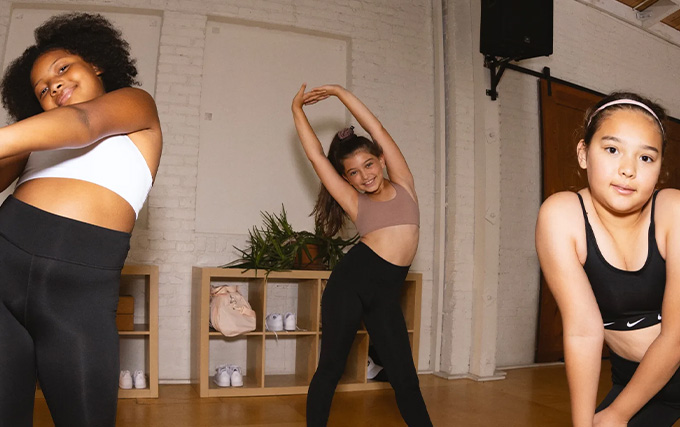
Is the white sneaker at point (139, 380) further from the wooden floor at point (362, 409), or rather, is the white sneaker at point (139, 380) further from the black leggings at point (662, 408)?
the black leggings at point (662, 408)

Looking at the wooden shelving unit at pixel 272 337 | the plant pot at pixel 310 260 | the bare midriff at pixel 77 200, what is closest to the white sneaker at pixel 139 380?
the wooden shelving unit at pixel 272 337

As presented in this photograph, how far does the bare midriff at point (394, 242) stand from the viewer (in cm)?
274

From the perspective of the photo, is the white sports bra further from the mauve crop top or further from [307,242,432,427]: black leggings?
the mauve crop top

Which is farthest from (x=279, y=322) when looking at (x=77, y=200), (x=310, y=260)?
(x=77, y=200)

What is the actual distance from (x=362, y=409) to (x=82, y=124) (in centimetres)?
294

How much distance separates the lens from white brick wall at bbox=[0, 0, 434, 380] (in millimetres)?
4383

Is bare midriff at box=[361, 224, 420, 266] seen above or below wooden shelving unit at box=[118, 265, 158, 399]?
above

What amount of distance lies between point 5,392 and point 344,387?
3.20m

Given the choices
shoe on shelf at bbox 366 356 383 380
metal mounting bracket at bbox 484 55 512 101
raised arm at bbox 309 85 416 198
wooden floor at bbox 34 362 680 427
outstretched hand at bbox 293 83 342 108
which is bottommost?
wooden floor at bbox 34 362 680 427

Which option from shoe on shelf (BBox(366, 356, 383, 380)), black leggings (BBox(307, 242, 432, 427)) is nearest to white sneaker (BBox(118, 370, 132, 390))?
shoe on shelf (BBox(366, 356, 383, 380))

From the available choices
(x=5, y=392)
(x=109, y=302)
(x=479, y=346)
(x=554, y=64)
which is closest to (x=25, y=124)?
(x=109, y=302)

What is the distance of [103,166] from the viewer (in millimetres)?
1381

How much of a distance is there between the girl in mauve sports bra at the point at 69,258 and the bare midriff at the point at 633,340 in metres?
1.23

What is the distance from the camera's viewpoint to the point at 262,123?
4789mm
